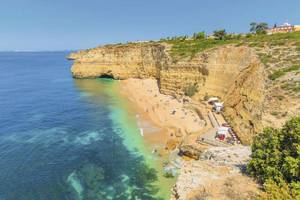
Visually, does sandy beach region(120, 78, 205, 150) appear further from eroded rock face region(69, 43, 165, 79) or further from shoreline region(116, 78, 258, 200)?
eroded rock face region(69, 43, 165, 79)

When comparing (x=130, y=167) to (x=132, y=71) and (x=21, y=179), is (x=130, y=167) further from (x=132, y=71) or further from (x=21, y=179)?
(x=132, y=71)

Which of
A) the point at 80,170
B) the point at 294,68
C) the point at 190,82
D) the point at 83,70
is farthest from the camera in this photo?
the point at 83,70

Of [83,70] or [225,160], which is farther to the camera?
[83,70]

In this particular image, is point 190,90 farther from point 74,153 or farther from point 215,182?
point 215,182

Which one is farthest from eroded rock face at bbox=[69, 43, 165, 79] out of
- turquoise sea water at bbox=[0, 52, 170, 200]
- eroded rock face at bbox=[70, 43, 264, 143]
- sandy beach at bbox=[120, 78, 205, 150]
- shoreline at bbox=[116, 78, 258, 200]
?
turquoise sea water at bbox=[0, 52, 170, 200]

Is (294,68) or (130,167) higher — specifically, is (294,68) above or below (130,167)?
above

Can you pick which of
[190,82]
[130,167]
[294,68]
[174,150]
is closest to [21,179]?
[130,167]

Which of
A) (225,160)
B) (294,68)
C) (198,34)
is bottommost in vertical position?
(225,160)

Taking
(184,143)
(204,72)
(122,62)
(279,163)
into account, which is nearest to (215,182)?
(279,163)
